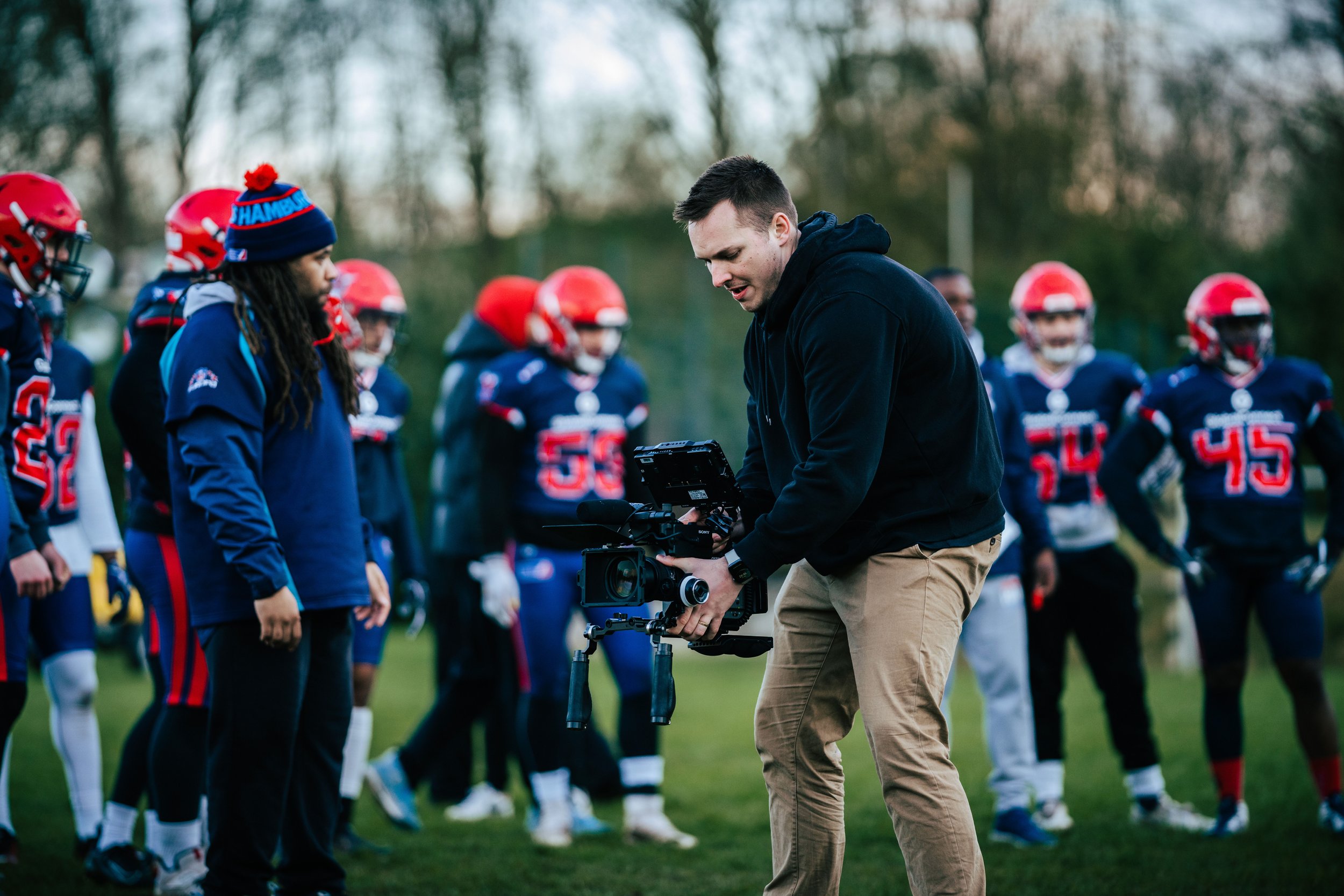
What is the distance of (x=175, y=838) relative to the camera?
4.75 meters

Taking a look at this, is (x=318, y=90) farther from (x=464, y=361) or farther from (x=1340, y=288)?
(x=1340, y=288)

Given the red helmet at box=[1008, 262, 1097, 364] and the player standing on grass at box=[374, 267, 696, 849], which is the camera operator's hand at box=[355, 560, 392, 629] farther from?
the red helmet at box=[1008, 262, 1097, 364]

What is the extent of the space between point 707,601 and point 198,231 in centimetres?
283

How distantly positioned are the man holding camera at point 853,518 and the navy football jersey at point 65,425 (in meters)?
3.26

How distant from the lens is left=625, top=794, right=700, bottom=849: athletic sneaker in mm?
5891

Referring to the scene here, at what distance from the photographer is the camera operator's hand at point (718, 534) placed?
3707mm

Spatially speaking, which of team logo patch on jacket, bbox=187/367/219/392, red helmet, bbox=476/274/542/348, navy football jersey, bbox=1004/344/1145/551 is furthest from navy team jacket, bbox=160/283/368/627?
navy football jersey, bbox=1004/344/1145/551

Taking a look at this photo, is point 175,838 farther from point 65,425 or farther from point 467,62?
point 467,62

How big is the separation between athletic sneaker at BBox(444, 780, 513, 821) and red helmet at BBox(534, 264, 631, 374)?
2.37m

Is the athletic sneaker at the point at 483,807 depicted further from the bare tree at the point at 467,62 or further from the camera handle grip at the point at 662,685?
the bare tree at the point at 467,62

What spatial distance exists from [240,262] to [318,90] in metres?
16.7

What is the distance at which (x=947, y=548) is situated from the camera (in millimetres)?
3561

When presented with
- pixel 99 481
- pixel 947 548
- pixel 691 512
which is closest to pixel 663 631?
pixel 691 512

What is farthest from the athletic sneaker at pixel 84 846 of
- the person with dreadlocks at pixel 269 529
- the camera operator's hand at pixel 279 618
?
the camera operator's hand at pixel 279 618
